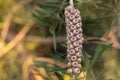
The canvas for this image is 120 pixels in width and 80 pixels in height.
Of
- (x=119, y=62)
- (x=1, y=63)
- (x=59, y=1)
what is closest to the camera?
(x=59, y=1)

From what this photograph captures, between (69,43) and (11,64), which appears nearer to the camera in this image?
(69,43)

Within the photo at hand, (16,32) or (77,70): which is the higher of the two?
(77,70)

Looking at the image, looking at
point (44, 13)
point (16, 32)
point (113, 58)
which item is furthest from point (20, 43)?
point (44, 13)

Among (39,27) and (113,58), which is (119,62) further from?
(39,27)

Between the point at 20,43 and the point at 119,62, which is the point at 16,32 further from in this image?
the point at 119,62

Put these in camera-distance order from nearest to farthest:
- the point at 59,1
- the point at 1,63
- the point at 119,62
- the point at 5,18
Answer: the point at 59,1, the point at 119,62, the point at 1,63, the point at 5,18

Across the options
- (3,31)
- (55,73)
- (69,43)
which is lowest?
(3,31)

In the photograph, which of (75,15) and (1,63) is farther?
(1,63)

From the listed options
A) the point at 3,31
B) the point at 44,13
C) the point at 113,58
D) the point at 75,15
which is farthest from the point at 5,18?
the point at 75,15

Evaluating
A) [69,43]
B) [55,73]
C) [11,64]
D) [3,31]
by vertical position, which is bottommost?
[11,64]
